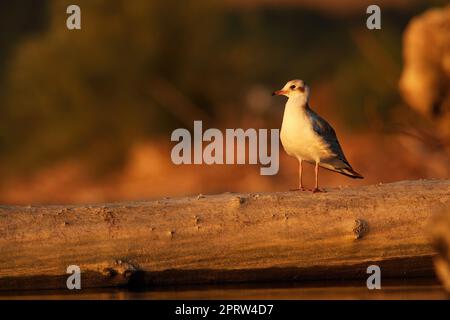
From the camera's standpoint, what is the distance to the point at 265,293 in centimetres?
604

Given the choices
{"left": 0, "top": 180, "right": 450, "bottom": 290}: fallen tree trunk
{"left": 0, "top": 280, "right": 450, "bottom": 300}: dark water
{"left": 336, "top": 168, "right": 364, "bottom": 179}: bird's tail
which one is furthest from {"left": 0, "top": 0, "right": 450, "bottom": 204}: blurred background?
{"left": 0, "top": 280, "right": 450, "bottom": 300}: dark water

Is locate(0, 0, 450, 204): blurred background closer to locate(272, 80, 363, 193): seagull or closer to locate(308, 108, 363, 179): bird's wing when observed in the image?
locate(308, 108, 363, 179): bird's wing

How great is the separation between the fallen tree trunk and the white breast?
0.38 metres

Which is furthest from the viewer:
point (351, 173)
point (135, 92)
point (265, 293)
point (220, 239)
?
point (135, 92)

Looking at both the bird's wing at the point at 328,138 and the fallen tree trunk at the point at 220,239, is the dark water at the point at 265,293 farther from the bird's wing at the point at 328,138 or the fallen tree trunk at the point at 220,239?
the bird's wing at the point at 328,138

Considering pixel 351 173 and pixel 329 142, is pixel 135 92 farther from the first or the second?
pixel 329 142

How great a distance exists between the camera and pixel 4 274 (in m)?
6.02

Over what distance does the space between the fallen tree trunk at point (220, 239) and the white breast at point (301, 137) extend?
1.24ft

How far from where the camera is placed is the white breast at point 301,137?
6641mm

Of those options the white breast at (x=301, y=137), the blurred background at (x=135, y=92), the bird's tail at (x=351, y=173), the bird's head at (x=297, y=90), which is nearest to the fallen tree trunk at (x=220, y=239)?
the white breast at (x=301, y=137)

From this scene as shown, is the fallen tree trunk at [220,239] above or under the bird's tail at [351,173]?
under

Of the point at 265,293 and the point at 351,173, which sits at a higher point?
the point at 351,173

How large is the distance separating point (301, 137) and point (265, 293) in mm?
1045

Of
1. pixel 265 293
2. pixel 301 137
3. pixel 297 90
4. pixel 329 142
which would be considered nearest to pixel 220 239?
pixel 265 293
